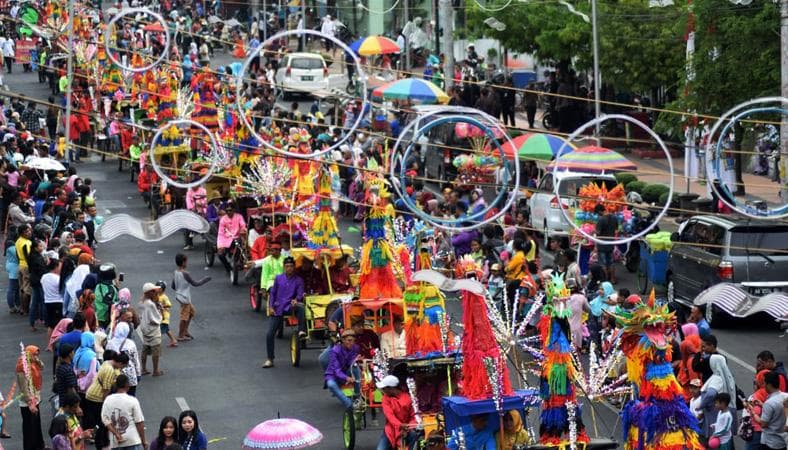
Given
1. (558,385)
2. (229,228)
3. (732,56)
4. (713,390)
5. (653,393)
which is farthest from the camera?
(732,56)

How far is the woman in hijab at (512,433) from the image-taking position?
18.5 meters

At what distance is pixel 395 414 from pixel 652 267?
36.1 feet

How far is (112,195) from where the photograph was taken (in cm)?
4122

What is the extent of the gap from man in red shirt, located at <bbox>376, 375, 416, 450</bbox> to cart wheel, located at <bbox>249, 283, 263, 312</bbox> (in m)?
9.32

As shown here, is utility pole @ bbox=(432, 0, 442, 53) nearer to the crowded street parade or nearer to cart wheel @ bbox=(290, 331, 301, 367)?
the crowded street parade

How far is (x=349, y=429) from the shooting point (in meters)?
21.2

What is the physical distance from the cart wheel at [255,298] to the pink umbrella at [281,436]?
35.6 ft

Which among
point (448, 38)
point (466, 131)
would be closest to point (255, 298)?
point (466, 131)

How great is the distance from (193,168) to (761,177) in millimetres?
13006

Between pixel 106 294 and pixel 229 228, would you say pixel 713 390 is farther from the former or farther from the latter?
pixel 229 228

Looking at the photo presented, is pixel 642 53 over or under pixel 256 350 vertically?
over

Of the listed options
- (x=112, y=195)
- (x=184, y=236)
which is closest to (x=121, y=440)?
(x=184, y=236)

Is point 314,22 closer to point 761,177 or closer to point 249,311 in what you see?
point 761,177

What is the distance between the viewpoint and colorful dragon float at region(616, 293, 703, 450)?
17.4 m
